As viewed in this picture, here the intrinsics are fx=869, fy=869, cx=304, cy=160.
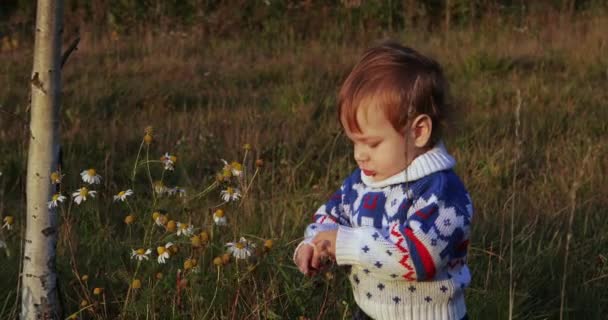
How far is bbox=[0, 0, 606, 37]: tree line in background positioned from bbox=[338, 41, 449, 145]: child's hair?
605 centimetres

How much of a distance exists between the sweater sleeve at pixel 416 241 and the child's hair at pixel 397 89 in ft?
0.62

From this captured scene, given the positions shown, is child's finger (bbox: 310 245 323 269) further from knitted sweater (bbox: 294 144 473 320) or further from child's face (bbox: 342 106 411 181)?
child's face (bbox: 342 106 411 181)

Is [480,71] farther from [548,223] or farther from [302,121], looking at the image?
[548,223]

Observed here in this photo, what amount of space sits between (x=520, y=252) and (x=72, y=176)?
2196 mm

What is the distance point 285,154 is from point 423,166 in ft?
8.79

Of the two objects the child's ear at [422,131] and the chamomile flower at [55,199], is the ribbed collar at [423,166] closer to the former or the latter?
the child's ear at [422,131]

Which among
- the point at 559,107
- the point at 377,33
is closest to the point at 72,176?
the point at 559,107

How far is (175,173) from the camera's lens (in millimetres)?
4516

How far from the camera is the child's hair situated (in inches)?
77.5

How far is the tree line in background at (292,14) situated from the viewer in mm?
8398

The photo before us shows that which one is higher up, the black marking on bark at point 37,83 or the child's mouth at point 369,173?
the black marking on bark at point 37,83

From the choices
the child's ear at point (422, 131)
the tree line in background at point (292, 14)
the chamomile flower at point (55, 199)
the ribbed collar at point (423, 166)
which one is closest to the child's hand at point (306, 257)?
the ribbed collar at point (423, 166)

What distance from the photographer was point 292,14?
28.6 feet

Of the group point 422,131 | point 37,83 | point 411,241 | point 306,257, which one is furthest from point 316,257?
point 37,83
